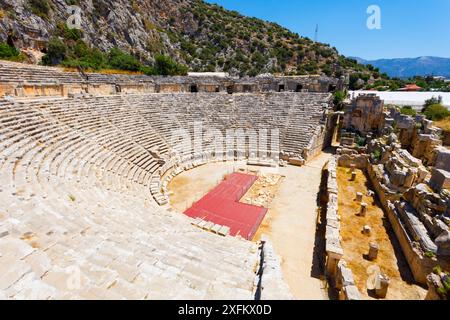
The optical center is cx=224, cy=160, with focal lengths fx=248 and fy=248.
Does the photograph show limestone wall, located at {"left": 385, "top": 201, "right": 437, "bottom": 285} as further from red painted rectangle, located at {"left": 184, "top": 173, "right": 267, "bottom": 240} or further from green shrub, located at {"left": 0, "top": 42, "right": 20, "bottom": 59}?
green shrub, located at {"left": 0, "top": 42, "right": 20, "bottom": 59}

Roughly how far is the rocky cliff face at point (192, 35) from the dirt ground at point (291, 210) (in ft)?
92.6

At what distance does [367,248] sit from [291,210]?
10.2 ft

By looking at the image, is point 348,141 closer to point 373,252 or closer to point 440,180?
point 440,180

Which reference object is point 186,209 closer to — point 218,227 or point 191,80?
point 218,227

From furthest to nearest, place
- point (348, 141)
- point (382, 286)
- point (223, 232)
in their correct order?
1. point (348, 141)
2. point (223, 232)
3. point (382, 286)

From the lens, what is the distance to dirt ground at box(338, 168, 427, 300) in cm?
656

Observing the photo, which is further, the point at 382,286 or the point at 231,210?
the point at 231,210

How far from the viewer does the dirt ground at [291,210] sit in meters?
6.98

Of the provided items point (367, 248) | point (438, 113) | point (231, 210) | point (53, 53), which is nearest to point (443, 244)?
point (367, 248)

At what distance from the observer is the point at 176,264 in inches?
174

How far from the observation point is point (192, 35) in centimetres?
5306

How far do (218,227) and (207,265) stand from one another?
380cm

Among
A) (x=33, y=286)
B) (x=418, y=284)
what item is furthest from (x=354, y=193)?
(x=33, y=286)

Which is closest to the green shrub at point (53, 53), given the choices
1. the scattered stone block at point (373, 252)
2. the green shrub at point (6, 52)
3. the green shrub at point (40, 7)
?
the green shrub at point (6, 52)
